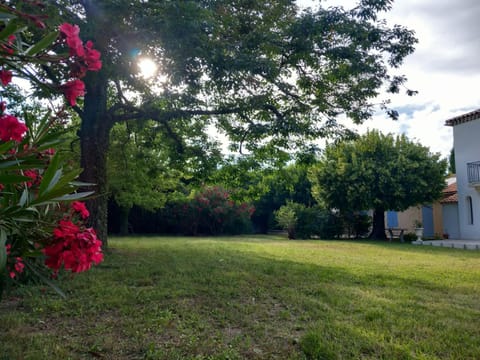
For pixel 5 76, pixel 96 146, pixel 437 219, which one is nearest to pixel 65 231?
pixel 5 76

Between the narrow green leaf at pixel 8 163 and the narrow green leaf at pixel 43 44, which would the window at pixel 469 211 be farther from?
the narrow green leaf at pixel 8 163

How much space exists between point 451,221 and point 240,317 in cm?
1946

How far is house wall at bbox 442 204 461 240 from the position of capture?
18984 millimetres

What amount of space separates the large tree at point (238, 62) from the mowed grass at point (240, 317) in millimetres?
3169

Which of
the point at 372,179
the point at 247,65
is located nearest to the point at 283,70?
the point at 247,65

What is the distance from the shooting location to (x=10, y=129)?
5.49 feet

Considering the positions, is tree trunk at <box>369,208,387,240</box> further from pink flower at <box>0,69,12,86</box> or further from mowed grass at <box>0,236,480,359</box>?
pink flower at <box>0,69,12,86</box>

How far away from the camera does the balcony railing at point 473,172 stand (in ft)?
54.4

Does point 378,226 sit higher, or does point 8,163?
point 8,163

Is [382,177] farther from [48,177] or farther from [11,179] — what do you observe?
[11,179]

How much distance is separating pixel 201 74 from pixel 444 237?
59.0 feet

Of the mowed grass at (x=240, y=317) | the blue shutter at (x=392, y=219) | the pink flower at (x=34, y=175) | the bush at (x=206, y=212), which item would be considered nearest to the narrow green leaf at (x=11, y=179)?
the pink flower at (x=34, y=175)

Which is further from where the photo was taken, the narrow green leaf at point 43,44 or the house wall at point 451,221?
the house wall at point 451,221

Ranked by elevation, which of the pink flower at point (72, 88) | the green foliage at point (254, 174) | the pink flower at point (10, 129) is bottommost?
the pink flower at point (10, 129)
